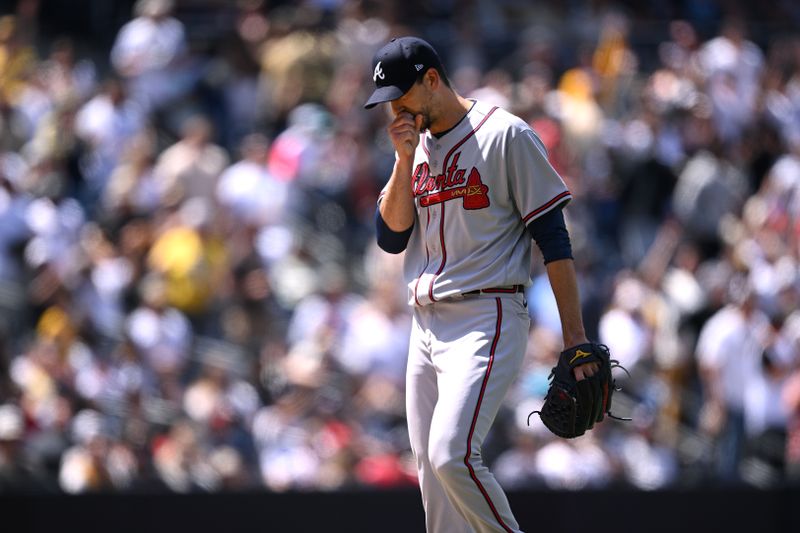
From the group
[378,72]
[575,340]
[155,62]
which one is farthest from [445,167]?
[155,62]

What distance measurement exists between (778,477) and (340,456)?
293 cm

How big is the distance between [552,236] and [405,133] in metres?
0.65

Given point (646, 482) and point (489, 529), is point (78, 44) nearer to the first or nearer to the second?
point (646, 482)

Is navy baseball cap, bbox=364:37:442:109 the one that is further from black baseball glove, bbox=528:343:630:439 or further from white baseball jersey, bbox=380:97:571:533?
black baseball glove, bbox=528:343:630:439

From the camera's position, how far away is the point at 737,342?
31.6ft

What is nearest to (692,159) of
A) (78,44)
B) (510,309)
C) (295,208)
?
(295,208)

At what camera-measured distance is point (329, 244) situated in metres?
10.9

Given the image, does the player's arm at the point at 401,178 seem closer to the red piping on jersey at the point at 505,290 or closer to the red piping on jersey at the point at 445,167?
the red piping on jersey at the point at 445,167

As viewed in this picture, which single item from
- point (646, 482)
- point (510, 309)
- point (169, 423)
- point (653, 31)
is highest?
point (653, 31)

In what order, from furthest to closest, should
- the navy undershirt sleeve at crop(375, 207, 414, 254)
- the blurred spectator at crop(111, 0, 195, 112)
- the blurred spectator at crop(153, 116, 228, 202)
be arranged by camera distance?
the blurred spectator at crop(111, 0, 195, 112) → the blurred spectator at crop(153, 116, 228, 202) → the navy undershirt sleeve at crop(375, 207, 414, 254)

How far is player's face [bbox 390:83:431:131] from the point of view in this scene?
4.79m

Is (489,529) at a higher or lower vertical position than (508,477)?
higher

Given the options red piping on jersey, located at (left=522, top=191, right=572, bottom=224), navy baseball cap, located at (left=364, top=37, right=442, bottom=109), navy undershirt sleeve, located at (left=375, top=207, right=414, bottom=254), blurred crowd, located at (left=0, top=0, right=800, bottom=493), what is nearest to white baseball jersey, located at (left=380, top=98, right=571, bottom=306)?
red piping on jersey, located at (left=522, top=191, right=572, bottom=224)

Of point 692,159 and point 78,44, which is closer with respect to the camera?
point 692,159
